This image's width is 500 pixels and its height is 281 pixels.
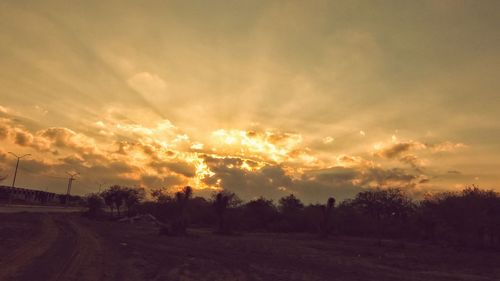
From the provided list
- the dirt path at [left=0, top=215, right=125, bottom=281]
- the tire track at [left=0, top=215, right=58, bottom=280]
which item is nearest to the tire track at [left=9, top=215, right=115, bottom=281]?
the dirt path at [left=0, top=215, right=125, bottom=281]

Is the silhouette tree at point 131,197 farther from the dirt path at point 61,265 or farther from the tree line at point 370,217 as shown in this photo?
the dirt path at point 61,265

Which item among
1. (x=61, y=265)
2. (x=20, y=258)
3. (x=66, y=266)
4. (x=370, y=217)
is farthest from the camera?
(x=370, y=217)

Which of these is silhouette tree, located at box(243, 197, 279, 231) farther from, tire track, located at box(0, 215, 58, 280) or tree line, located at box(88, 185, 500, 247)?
tire track, located at box(0, 215, 58, 280)

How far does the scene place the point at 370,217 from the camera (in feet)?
227

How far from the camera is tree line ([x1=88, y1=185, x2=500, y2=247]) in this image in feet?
168

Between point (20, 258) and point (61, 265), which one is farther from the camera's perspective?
point (20, 258)

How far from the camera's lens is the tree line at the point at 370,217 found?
51.1 m

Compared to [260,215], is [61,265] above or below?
below

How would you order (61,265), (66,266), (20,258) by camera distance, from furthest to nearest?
(20,258) < (61,265) < (66,266)

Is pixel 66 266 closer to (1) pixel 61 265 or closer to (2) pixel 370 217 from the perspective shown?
(1) pixel 61 265

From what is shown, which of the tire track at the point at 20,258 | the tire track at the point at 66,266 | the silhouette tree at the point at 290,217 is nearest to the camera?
the tire track at the point at 66,266

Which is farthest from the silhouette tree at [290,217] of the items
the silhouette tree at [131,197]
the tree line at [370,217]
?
the silhouette tree at [131,197]

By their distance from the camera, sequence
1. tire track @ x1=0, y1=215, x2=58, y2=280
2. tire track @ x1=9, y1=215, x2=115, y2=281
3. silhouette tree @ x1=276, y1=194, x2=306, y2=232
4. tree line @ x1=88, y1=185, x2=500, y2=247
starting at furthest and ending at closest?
1. silhouette tree @ x1=276, y1=194, x2=306, y2=232
2. tree line @ x1=88, y1=185, x2=500, y2=247
3. tire track @ x1=0, y1=215, x2=58, y2=280
4. tire track @ x1=9, y1=215, x2=115, y2=281

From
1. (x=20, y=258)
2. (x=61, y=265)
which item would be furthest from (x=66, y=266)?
(x=20, y=258)
